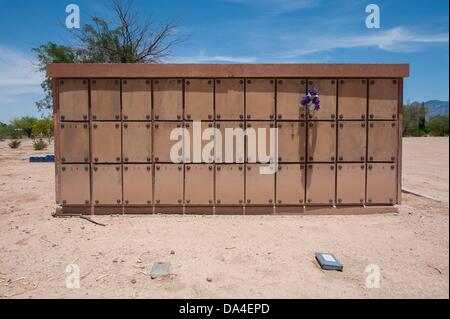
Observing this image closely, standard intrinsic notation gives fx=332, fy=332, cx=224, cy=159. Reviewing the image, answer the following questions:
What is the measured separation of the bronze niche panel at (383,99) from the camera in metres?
5.32

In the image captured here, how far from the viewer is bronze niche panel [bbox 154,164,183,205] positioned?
211 inches

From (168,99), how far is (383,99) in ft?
11.4

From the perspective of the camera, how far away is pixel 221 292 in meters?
2.93

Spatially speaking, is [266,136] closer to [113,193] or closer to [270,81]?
[270,81]

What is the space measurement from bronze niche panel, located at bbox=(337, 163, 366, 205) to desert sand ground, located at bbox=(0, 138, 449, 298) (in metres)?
0.30

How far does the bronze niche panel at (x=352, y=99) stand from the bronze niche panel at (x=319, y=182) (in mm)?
875

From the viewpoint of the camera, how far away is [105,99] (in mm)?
5285

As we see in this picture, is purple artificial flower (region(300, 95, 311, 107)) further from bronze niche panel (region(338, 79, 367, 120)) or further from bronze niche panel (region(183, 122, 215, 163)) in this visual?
bronze niche panel (region(183, 122, 215, 163))

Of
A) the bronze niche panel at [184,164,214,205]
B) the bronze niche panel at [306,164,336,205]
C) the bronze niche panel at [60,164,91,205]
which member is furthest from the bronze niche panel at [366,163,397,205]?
the bronze niche panel at [60,164,91,205]

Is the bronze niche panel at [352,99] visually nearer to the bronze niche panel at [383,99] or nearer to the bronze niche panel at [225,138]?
the bronze niche panel at [383,99]

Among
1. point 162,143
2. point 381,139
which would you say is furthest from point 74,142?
point 381,139

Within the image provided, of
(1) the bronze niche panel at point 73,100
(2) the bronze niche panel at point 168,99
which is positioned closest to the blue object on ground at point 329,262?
(2) the bronze niche panel at point 168,99

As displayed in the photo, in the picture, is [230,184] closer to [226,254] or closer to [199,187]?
[199,187]
